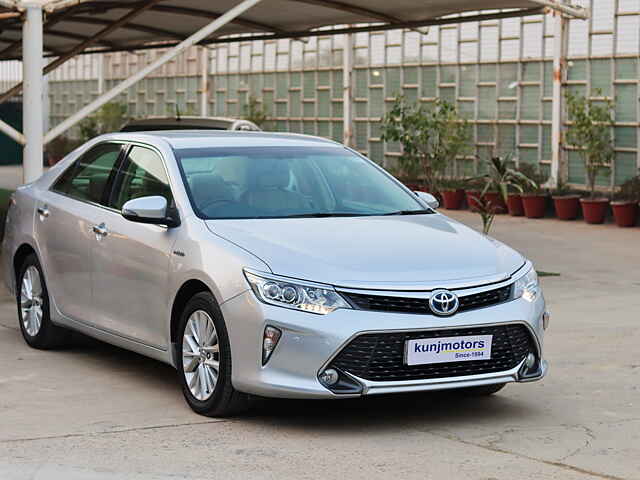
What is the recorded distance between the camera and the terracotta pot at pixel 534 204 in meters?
22.4

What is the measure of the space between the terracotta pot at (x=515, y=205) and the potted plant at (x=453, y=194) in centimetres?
167

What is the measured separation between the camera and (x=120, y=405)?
7.22 m

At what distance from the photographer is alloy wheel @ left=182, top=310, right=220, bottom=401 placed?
22.2 feet

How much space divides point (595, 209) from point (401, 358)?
15.3m

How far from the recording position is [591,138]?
2167 centimetres

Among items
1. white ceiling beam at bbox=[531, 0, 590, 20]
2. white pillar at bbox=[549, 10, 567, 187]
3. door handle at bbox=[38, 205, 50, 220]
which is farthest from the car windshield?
white pillar at bbox=[549, 10, 567, 187]

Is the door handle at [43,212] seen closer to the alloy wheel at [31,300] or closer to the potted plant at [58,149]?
the alloy wheel at [31,300]

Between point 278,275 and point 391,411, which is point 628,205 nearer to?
point 391,411

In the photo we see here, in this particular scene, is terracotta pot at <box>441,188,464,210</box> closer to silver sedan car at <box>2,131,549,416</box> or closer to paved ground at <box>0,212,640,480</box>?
paved ground at <box>0,212,640,480</box>

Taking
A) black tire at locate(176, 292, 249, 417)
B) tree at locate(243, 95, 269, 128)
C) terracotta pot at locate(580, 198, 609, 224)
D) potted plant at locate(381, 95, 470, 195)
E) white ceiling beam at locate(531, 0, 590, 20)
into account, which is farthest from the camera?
tree at locate(243, 95, 269, 128)

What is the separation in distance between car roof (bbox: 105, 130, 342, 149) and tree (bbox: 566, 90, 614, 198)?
1386cm

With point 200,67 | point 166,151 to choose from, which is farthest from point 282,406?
point 200,67

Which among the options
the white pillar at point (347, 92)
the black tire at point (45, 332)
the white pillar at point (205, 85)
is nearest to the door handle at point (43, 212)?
the black tire at point (45, 332)

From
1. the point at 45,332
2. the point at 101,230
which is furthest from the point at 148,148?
the point at 45,332
